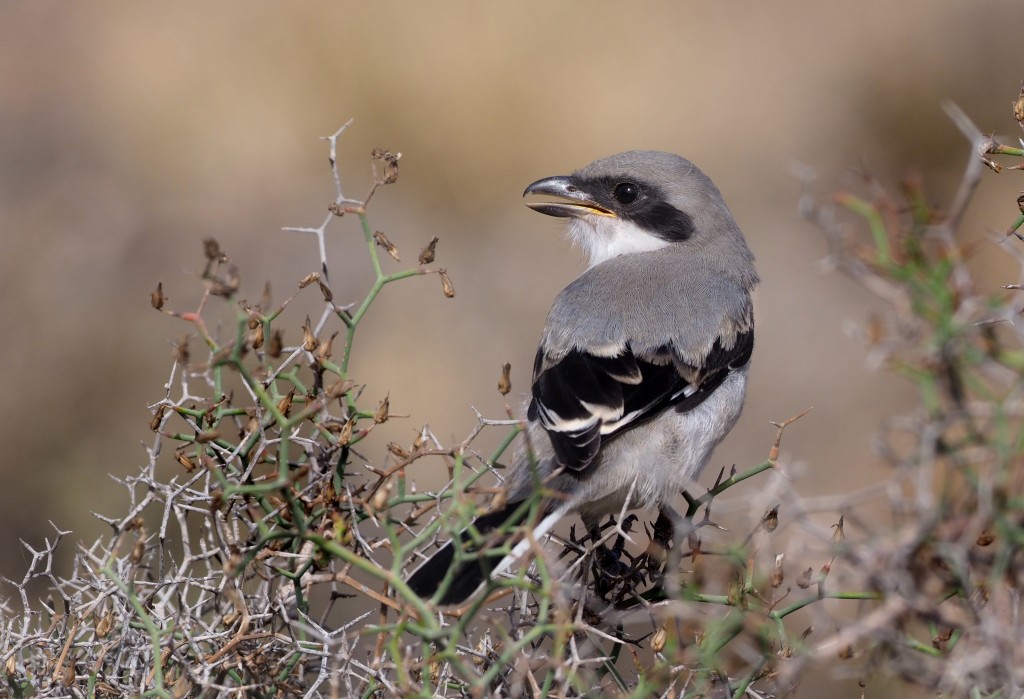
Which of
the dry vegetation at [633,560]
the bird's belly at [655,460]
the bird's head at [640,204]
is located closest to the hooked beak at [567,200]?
the bird's head at [640,204]

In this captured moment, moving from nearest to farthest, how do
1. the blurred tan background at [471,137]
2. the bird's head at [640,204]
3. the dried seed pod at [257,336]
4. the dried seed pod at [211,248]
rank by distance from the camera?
the dried seed pod at [211,248]
the dried seed pod at [257,336]
the bird's head at [640,204]
the blurred tan background at [471,137]

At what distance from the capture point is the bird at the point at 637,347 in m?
3.11

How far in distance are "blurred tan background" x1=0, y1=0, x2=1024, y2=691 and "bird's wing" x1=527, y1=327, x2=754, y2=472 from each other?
358 cm

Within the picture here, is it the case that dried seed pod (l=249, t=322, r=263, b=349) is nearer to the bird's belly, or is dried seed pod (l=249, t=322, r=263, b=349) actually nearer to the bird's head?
the bird's belly

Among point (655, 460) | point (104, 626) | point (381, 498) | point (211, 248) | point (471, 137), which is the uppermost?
point (211, 248)

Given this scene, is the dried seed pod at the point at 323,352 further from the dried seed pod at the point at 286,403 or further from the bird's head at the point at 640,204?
the bird's head at the point at 640,204

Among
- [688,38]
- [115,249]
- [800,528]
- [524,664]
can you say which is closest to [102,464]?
[115,249]

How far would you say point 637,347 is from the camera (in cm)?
337

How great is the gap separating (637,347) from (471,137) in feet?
17.6

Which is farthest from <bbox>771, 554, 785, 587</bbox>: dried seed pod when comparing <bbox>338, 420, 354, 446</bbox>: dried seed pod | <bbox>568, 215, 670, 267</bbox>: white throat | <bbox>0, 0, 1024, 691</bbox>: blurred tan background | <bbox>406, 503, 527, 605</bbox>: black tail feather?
<bbox>0, 0, 1024, 691</bbox>: blurred tan background

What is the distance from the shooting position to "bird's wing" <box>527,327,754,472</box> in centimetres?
307

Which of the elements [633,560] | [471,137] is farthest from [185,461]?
[471,137]

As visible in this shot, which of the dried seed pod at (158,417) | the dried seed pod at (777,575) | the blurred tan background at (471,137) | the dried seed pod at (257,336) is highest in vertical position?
the dried seed pod at (257,336)

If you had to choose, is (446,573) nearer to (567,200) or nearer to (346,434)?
(346,434)
